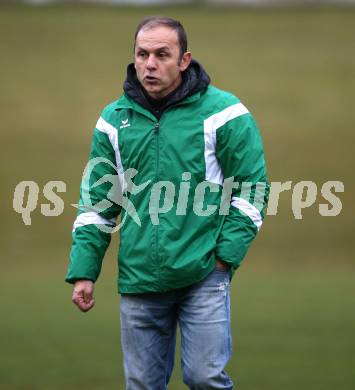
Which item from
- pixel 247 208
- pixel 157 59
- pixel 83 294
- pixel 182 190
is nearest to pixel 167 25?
pixel 157 59

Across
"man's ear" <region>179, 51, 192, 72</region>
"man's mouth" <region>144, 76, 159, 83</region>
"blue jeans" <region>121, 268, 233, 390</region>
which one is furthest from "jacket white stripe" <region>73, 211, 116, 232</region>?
"man's ear" <region>179, 51, 192, 72</region>

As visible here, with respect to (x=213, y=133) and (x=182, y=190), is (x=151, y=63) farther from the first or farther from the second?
(x=182, y=190)

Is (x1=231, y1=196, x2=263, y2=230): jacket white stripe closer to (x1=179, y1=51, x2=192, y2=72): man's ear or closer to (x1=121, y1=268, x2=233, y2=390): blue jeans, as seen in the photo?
(x1=121, y1=268, x2=233, y2=390): blue jeans

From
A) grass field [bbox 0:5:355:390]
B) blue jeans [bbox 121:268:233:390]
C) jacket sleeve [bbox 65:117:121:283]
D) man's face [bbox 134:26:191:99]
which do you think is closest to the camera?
blue jeans [bbox 121:268:233:390]

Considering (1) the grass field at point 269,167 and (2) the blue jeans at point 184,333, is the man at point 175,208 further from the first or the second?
(1) the grass field at point 269,167

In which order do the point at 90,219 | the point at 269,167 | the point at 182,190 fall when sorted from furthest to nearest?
the point at 269,167 → the point at 90,219 → the point at 182,190

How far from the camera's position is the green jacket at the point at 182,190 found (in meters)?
5.07

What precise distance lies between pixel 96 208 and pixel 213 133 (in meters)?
0.62

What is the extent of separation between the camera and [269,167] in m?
16.3

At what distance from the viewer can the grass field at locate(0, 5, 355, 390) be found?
26.0 ft

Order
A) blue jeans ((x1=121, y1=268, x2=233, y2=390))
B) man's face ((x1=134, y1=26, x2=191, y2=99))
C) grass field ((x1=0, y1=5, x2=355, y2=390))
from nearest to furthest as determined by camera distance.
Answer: blue jeans ((x1=121, y1=268, x2=233, y2=390))
man's face ((x1=134, y1=26, x2=191, y2=99))
grass field ((x1=0, y1=5, x2=355, y2=390))

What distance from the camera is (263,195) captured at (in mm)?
5191

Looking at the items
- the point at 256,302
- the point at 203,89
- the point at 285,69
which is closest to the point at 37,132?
the point at 285,69

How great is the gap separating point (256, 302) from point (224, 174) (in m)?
5.42
